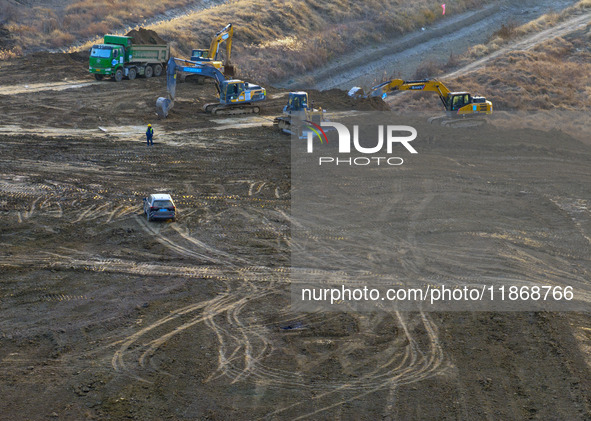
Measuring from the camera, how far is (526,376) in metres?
16.2

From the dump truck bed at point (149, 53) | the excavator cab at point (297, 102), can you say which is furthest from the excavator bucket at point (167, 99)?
the dump truck bed at point (149, 53)

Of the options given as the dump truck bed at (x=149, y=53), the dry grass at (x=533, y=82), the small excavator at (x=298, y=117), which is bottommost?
the small excavator at (x=298, y=117)

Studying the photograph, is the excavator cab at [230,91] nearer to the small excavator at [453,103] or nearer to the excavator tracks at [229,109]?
the excavator tracks at [229,109]

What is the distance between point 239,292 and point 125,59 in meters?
33.3

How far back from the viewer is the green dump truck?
157 feet

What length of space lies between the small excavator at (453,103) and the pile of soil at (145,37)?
20082 millimetres

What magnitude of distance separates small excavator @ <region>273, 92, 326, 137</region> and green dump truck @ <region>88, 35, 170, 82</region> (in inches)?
572

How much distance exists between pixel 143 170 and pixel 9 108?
13731 millimetres

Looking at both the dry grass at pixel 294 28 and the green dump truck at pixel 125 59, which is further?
the dry grass at pixel 294 28

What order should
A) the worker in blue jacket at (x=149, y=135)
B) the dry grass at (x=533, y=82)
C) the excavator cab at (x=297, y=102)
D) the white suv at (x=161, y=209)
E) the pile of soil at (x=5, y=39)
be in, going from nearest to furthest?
the white suv at (x=161, y=209), the worker in blue jacket at (x=149, y=135), the excavator cab at (x=297, y=102), the dry grass at (x=533, y=82), the pile of soil at (x=5, y=39)

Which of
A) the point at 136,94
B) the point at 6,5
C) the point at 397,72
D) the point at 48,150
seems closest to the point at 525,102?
the point at 397,72

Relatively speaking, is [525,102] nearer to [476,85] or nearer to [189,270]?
[476,85]

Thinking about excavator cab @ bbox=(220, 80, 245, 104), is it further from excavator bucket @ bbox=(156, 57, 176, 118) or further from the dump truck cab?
the dump truck cab

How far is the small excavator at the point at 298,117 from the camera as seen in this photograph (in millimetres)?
38188
